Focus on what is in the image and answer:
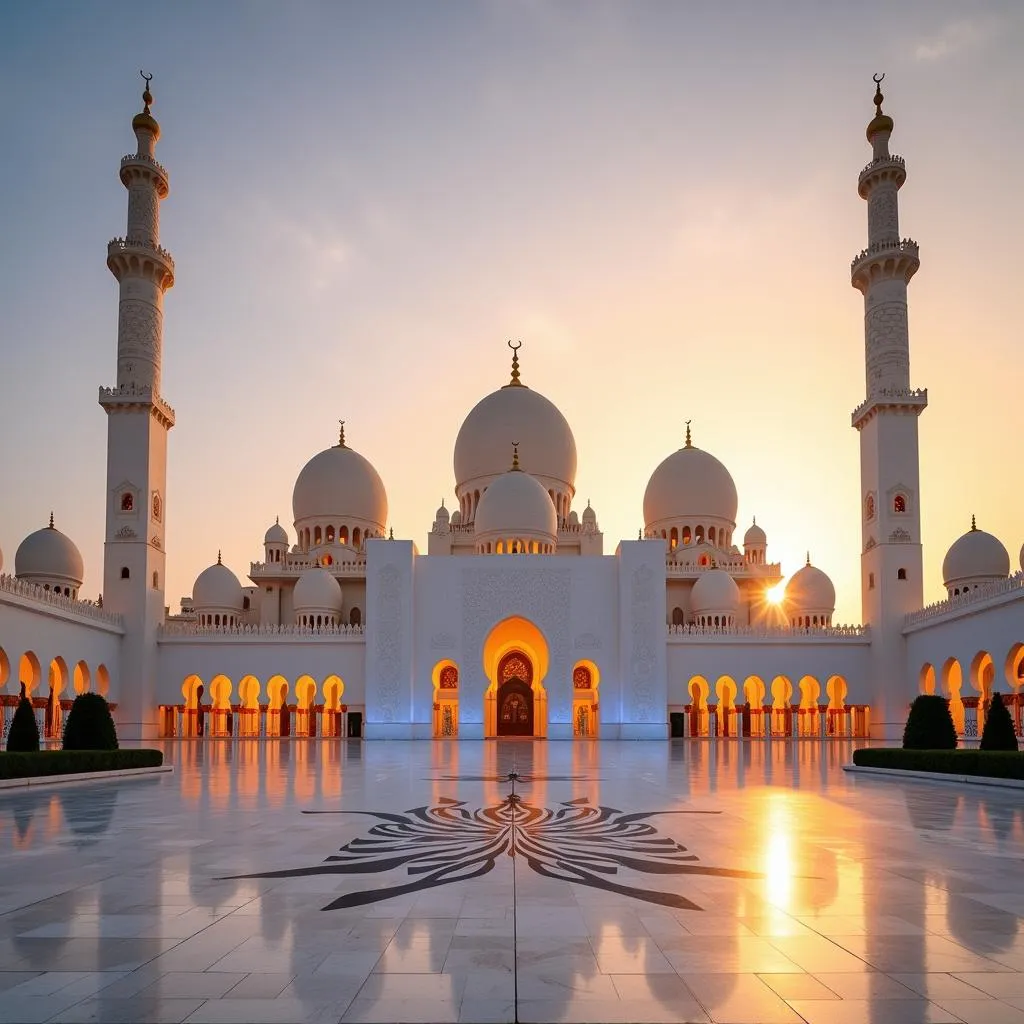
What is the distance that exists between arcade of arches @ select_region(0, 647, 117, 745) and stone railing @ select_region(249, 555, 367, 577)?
9.16 metres

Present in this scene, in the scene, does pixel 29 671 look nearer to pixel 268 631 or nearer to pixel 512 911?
pixel 268 631

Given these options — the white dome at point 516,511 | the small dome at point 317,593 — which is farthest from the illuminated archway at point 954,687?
the small dome at point 317,593

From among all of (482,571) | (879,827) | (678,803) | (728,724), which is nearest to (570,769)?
(678,803)

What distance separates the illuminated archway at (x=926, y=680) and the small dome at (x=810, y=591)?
7.48 meters

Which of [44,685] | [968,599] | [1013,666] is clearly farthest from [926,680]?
[44,685]

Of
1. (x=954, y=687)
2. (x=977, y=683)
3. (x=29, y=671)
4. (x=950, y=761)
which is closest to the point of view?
(x=950, y=761)

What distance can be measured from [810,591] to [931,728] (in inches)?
698

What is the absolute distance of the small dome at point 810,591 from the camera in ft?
102

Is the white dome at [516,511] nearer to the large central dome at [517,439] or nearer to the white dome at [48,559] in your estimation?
the large central dome at [517,439]

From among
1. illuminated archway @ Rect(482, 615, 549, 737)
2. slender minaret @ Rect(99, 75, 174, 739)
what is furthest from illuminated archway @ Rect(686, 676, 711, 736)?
slender minaret @ Rect(99, 75, 174, 739)

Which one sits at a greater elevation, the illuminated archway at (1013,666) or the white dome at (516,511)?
the white dome at (516,511)

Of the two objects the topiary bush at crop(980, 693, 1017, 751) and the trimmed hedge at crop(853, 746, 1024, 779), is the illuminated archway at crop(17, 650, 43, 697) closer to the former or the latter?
the trimmed hedge at crop(853, 746, 1024, 779)

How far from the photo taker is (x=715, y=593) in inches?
1177

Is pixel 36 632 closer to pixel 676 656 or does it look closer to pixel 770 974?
pixel 676 656
